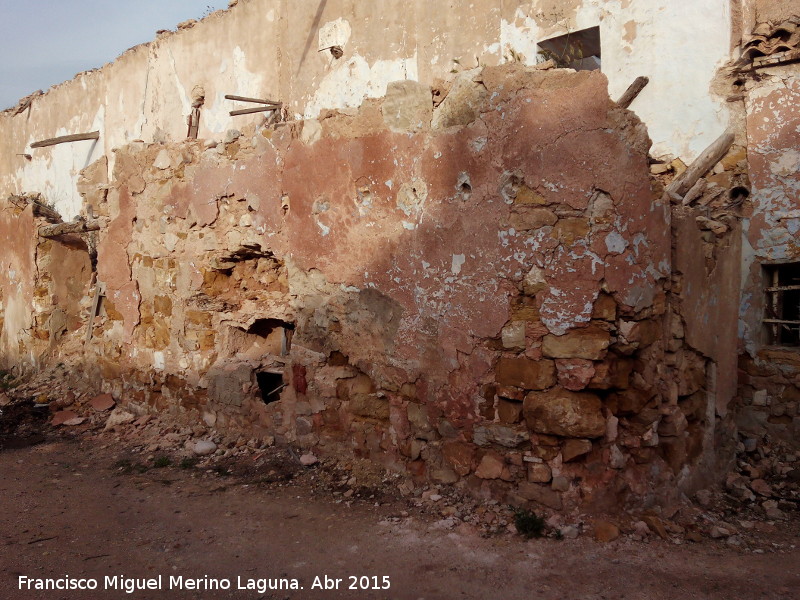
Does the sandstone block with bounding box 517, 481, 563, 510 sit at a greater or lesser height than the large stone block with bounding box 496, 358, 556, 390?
lesser

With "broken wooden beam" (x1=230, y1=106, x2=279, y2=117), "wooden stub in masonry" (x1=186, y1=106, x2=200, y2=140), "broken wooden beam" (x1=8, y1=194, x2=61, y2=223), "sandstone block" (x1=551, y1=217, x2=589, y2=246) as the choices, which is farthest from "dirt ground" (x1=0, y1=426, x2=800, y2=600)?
"wooden stub in masonry" (x1=186, y1=106, x2=200, y2=140)

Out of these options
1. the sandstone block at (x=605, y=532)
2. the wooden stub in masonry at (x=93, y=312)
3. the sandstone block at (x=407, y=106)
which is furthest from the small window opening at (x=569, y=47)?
the wooden stub in masonry at (x=93, y=312)

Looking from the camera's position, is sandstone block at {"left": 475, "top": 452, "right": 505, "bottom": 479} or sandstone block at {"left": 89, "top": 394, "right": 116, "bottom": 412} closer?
sandstone block at {"left": 475, "top": 452, "right": 505, "bottom": 479}

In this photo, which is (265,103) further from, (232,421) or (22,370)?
(232,421)

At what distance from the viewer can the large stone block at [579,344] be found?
3.38 m

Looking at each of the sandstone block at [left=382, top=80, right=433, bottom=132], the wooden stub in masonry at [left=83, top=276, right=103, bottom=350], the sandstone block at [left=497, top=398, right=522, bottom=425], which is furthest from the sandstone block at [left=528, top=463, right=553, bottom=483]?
the wooden stub in masonry at [left=83, top=276, right=103, bottom=350]

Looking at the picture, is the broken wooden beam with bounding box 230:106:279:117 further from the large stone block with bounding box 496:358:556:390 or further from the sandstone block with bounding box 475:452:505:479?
the sandstone block with bounding box 475:452:505:479

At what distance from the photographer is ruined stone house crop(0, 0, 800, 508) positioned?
3439mm

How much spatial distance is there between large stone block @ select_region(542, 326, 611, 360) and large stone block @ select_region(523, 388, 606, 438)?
0.21 m

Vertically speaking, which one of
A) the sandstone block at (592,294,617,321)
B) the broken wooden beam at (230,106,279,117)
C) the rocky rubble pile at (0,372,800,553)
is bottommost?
the rocky rubble pile at (0,372,800,553)

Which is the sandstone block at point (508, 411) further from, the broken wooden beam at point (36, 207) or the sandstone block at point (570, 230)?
the broken wooden beam at point (36, 207)

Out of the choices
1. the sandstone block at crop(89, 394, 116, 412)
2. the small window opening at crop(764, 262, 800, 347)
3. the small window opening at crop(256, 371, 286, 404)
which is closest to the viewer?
the small window opening at crop(764, 262, 800, 347)

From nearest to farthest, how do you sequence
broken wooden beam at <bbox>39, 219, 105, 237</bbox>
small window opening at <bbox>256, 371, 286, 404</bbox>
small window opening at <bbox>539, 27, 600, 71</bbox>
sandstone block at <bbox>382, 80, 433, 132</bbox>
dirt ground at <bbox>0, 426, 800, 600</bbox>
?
dirt ground at <bbox>0, 426, 800, 600</bbox> → sandstone block at <bbox>382, 80, 433, 132</bbox> → small window opening at <bbox>256, 371, 286, 404</bbox> → small window opening at <bbox>539, 27, 600, 71</bbox> → broken wooden beam at <bbox>39, 219, 105, 237</bbox>

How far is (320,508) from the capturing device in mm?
3842
